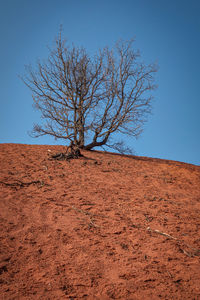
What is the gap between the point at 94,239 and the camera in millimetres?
2840

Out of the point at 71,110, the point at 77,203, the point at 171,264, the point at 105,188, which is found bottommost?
the point at 171,264

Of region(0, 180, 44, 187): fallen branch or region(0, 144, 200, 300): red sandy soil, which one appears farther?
region(0, 180, 44, 187): fallen branch

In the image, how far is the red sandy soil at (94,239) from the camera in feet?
6.95

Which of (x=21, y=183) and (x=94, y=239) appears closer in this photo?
(x=94, y=239)

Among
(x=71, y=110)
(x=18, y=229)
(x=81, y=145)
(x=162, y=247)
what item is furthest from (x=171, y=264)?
(x=71, y=110)

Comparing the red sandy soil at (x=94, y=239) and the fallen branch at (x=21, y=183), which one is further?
the fallen branch at (x=21, y=183)

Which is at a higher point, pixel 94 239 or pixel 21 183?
pixel 21 183

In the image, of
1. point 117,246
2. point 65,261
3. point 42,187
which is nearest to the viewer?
point 65,261

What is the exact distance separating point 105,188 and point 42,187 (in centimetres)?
134

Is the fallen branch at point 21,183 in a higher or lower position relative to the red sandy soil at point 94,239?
higher

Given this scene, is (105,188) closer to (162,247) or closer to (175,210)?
(175,210)

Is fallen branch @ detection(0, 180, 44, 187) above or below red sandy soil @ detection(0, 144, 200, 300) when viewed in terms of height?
above

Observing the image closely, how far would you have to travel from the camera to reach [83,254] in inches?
100

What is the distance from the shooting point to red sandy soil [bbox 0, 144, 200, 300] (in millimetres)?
2119
